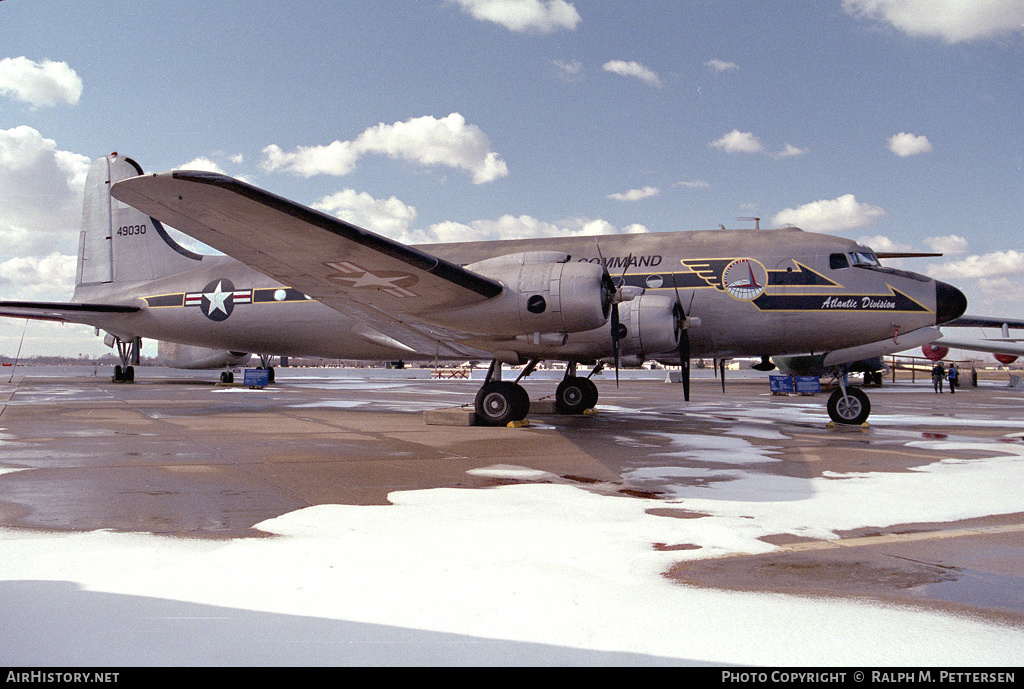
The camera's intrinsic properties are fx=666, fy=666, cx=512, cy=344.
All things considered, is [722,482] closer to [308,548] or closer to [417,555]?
[417,555]

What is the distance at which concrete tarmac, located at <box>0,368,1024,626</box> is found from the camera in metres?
3.56

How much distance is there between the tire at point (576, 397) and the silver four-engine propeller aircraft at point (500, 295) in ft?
0.15

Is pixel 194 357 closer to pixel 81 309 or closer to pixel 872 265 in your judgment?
pixel 81 309

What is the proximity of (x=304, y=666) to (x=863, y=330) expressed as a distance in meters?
12.7

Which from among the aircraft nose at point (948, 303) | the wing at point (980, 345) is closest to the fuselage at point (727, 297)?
the aircraft nose at point (948, 303)

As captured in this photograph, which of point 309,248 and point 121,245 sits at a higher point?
point 121,245

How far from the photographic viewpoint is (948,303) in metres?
12.2

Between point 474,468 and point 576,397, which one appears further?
point 576,397

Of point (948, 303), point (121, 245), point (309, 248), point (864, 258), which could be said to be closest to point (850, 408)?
point (948, 303)

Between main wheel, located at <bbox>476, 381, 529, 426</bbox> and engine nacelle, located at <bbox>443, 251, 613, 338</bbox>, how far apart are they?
1500mm

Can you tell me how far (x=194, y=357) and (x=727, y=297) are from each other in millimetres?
28208

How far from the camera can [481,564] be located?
3633 millimetres
